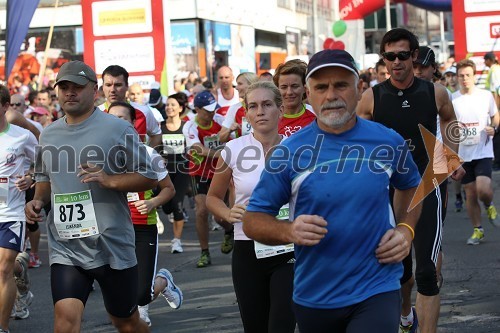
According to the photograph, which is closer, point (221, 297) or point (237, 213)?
point (237, 213)

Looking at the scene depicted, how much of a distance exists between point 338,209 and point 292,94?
123 inches

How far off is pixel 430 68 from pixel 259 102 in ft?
7.18

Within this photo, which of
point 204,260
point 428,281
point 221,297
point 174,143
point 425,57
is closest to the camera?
point 428,281

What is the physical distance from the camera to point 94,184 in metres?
6.21

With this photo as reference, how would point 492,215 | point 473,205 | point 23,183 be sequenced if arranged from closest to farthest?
point 23,183
point 473,205
point 492,215

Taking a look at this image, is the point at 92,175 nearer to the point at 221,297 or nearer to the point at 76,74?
the point at 76,74

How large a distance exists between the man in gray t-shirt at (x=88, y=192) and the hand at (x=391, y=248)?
2237 millimetres

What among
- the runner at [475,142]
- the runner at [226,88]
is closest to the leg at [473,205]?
the runner at [475,142]

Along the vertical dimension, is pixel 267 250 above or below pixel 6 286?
above

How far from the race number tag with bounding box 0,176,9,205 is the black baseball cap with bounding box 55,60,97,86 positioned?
2418mm

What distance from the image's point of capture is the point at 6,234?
325 inches

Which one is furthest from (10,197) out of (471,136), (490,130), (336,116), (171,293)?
(490,130)

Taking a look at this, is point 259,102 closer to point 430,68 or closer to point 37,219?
point 37,219

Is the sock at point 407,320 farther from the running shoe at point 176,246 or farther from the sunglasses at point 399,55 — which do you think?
the running shoe at point 176,246
